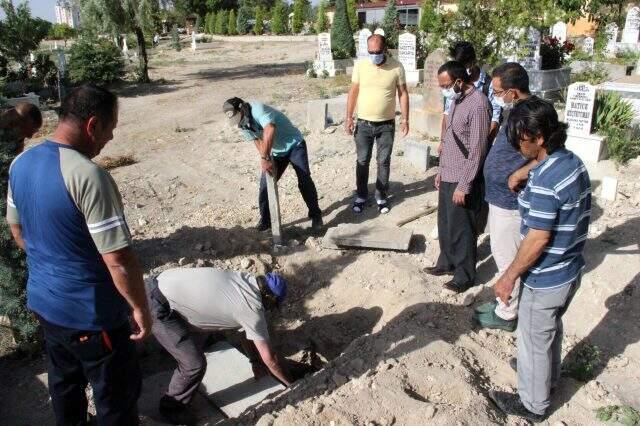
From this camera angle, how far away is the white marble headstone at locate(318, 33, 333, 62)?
56.4 ft

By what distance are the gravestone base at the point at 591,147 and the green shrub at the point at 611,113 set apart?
24 cm

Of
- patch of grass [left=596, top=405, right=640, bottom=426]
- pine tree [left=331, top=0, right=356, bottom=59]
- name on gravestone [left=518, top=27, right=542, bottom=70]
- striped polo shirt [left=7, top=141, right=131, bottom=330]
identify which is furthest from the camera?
pine tree [left=331, top=0, right=356, bottom=59]

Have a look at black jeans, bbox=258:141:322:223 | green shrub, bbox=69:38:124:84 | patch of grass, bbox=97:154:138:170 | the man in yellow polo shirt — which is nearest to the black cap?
black jeans, bbox=258:141:322:223

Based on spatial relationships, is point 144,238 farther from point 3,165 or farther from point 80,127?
point 80,127

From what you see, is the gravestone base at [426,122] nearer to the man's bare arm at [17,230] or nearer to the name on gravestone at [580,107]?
the name on gravestone at [580,107]

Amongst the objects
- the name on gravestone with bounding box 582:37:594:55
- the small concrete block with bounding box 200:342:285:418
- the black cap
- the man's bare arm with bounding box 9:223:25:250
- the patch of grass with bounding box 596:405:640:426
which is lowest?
the small concrete block with bounding box 200:342:285:418

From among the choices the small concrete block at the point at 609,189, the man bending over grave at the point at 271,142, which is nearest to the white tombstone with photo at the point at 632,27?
the small concrete block at the point at 609,189

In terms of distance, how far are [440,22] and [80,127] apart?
9571 mm

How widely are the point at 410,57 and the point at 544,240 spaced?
12724 mm

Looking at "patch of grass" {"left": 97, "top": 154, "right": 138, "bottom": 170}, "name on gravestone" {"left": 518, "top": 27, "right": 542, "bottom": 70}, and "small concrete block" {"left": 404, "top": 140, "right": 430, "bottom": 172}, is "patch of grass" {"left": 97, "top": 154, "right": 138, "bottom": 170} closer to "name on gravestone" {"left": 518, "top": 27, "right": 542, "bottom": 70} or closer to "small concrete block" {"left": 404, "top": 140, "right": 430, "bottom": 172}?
"small concrete block" {"left": 404, "top": 140, "right": 430, "bottom": 172}

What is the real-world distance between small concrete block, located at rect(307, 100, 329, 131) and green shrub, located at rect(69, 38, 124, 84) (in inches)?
367

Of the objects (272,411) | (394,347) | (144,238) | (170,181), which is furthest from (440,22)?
Answer: (272,411)

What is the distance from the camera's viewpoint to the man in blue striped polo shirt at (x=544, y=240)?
2.42 meters

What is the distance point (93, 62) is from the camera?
16297mm
